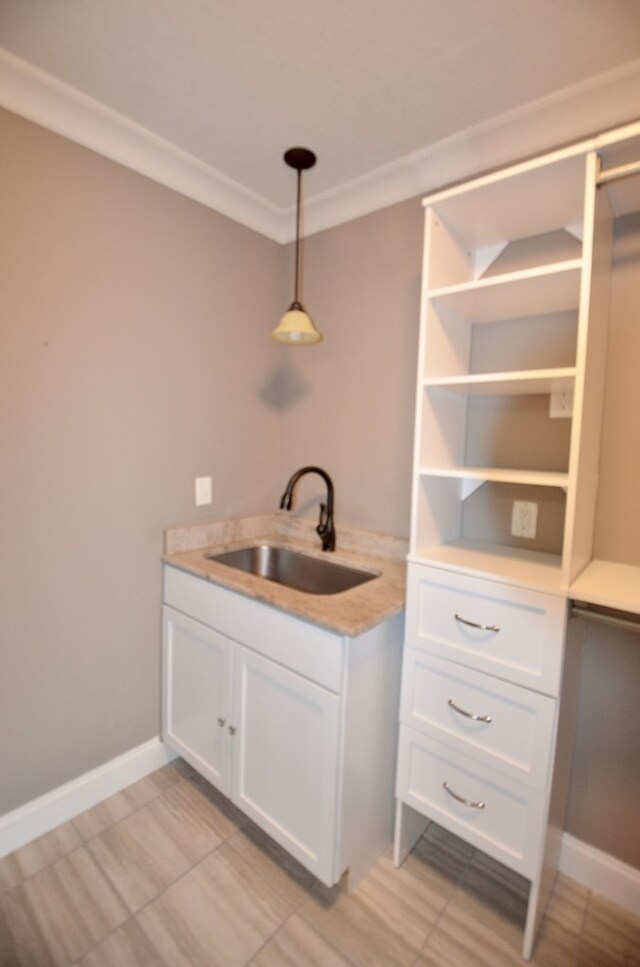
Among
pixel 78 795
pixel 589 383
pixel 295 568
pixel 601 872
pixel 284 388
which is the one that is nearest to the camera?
pixel 589 383

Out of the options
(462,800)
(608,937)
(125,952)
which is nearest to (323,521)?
(462,800)

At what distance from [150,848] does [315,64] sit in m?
2.39

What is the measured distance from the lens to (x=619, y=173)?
0.94 m

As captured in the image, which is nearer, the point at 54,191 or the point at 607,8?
the point at 607,8

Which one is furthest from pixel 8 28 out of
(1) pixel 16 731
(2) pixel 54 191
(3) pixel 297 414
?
(1) pixel 16 731

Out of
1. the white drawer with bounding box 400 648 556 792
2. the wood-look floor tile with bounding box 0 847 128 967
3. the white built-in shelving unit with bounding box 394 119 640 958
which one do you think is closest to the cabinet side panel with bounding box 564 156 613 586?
the white built-in shelving unit with bounding box 394 119 640 958

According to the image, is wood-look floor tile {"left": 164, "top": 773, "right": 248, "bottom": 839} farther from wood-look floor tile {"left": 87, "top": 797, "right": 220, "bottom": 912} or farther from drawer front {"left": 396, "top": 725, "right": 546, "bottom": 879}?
drawer front {"left": 396, "top": 725, "right": 546, "bottom": 879}

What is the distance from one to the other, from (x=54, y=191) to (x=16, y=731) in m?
1.69

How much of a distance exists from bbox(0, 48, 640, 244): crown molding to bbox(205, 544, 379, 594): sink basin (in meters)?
1.44

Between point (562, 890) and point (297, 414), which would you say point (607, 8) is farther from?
point (562, 890)

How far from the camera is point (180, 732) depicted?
165 centimetres

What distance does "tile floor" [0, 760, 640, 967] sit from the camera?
1104 mm

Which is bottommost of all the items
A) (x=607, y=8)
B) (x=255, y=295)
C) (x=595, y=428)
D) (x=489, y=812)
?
(x=489, y=812)

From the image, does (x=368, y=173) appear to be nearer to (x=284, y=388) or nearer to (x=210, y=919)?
(x=284, y=388)
